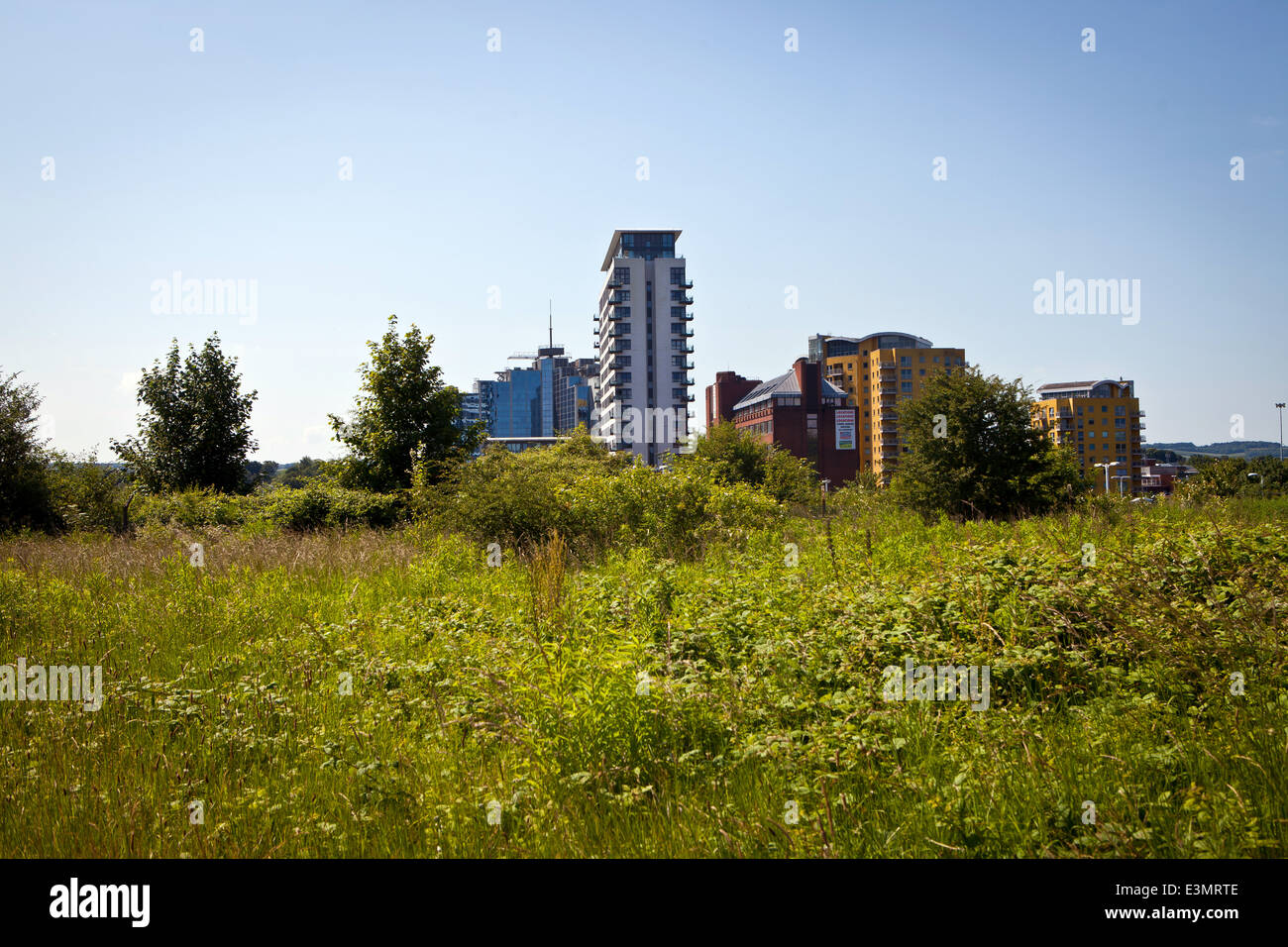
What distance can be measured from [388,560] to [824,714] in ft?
29.2

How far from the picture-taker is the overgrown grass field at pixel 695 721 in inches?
133

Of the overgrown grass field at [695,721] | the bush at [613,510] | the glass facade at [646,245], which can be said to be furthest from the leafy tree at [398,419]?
the glass facade at [646,245]

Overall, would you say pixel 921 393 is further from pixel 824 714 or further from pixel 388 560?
pixel 824 714

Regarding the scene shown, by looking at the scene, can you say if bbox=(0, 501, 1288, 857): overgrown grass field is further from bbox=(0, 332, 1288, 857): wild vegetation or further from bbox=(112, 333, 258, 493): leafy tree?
bbox=(112, 333, 258, 493): leafy tree

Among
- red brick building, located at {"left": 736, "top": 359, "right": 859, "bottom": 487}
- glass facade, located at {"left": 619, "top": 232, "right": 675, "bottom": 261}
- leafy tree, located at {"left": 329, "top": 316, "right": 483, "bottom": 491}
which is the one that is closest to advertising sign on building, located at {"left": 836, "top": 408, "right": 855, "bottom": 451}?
red brick building, located at {"left": 736, "top": 359, "right": 859, "bottom": 487}

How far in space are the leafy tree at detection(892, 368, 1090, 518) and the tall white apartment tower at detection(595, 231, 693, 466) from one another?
93.7m

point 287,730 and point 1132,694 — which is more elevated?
point 1132,694

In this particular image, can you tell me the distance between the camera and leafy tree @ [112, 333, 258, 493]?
88.5ft

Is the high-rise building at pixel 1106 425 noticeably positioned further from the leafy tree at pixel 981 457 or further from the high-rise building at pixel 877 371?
the leafy tree at pixel 981 457

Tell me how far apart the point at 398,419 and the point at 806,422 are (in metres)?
87.3

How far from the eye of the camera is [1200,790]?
3.20 m

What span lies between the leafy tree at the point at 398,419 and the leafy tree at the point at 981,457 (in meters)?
15.3

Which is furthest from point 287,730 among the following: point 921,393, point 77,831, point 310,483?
point 921,393

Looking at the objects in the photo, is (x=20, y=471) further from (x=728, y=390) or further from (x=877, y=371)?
(x=877, y=371)
